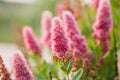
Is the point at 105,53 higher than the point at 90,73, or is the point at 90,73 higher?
the point at 105,53

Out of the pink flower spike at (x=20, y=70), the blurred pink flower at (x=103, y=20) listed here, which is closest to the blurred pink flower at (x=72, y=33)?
the blurred pink flower at (x=103, y=20)

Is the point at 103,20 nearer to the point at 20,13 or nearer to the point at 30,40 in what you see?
the point at 30,40

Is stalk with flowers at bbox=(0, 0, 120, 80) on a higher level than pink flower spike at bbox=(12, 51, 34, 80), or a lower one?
higher

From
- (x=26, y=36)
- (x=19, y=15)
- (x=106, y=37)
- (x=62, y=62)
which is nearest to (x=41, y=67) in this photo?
(x=26, y=36)

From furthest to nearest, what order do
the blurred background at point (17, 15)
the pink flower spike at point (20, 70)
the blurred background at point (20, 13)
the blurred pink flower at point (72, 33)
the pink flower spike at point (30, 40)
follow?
the blurred background at point (20, 13)
the blurred background at point (17, 15)
the pink flower spike at point (30, 40)
the blurred pink flower at point (72, 33)
the pink flower spike at point (20, 70)

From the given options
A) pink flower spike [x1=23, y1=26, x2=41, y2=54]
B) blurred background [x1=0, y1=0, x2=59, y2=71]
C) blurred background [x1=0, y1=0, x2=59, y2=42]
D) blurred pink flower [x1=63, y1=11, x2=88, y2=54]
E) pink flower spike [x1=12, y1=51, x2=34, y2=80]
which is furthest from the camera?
blurred background [x1=0, y1=0, x2=59, y2=42]

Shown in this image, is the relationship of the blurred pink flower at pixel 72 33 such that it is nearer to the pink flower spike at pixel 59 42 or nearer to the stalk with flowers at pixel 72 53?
the stalk with flowers at pixel 72 53

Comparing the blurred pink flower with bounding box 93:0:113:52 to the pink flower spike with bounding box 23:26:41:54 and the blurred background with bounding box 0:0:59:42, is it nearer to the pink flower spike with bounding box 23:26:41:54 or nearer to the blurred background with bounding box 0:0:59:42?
the pink flower spike with bounding box 23:26:41:54

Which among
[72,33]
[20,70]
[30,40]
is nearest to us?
[20,70]

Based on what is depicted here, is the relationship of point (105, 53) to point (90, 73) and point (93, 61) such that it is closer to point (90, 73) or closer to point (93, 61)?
point (93, 61)

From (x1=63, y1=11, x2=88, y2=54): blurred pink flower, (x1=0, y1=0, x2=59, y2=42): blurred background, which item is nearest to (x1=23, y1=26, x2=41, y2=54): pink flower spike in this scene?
(x1=63, y1=11, x2=88, y2=54): blurred pink flower

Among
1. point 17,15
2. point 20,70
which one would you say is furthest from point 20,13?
point 20,70
